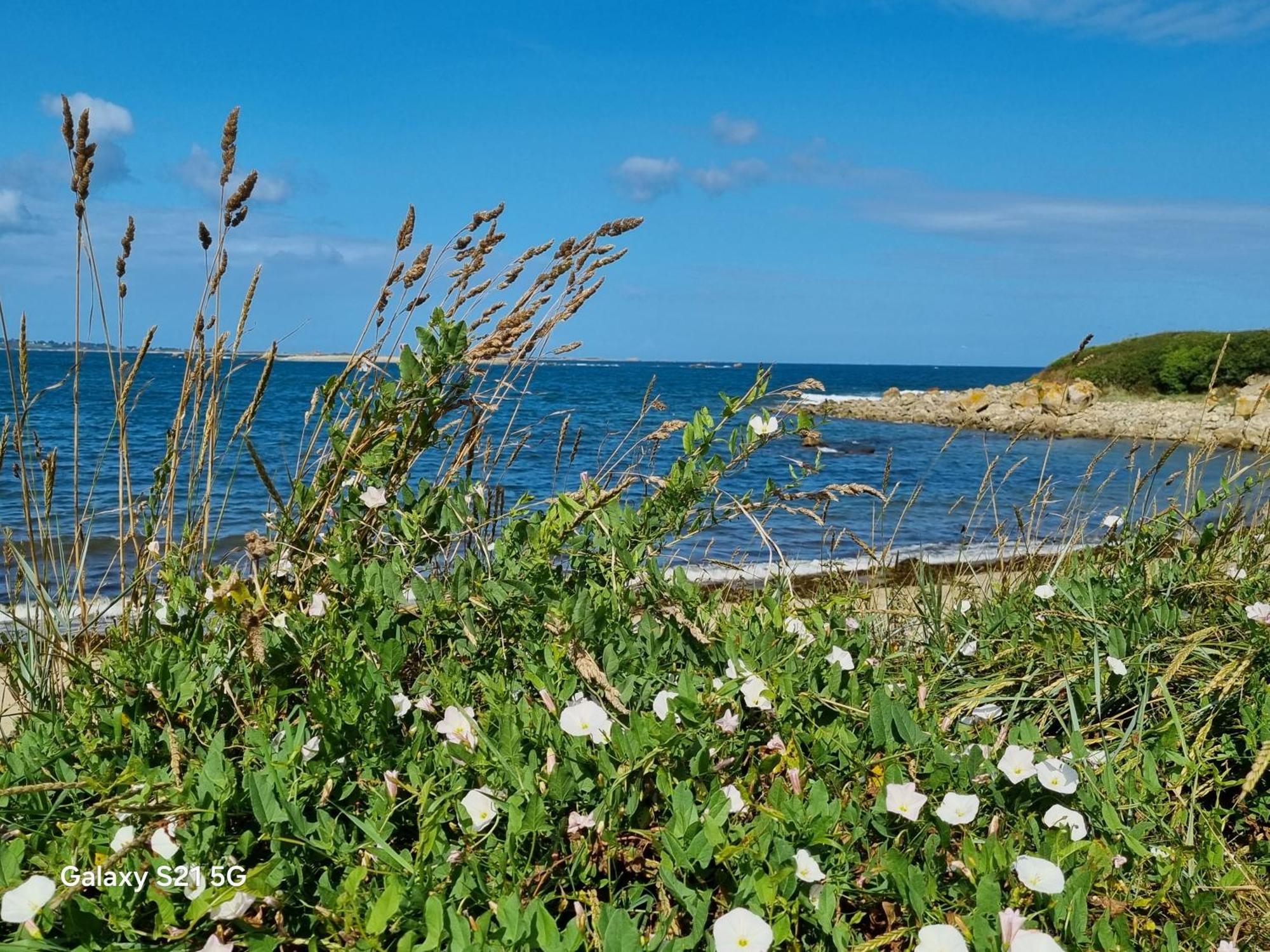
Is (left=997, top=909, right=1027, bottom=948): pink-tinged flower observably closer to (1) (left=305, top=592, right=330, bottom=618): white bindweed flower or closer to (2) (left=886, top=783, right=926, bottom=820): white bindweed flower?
(2) (left=886, top=783, right=926, bottom=820): white bindweed flower

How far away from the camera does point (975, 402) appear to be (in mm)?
→ 28141

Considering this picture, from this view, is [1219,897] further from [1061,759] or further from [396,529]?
[396,529]

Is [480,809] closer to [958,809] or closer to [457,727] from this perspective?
[457,727]

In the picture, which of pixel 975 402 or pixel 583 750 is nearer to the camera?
pixel 583 750

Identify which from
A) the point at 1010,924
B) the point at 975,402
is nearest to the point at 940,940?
the point at 1010,924

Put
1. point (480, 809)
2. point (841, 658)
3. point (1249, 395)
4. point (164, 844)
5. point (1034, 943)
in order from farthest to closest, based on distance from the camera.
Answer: point (1249, 395)
point (841, 658)
point (480, 809)
point (164, 844)
point (1034, 943)

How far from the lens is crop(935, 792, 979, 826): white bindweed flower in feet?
4.71

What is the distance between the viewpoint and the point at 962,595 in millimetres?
2977

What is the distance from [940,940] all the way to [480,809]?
0.63 meters

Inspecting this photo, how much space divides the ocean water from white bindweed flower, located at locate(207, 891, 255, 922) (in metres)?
1.10

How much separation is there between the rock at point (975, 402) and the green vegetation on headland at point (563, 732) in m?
26.1

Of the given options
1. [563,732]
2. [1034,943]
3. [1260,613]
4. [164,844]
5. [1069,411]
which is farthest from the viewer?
[1069,411]

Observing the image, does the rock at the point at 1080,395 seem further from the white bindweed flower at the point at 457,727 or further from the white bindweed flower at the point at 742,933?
the white bindweed flower at the point at 742,933

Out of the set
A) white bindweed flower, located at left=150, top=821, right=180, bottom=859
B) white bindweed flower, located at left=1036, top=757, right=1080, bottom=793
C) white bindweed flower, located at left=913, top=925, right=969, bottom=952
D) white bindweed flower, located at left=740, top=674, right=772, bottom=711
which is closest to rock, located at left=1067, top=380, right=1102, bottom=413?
white bindweed flower, located at left=1036, top=757, right=1080, bottom=793
